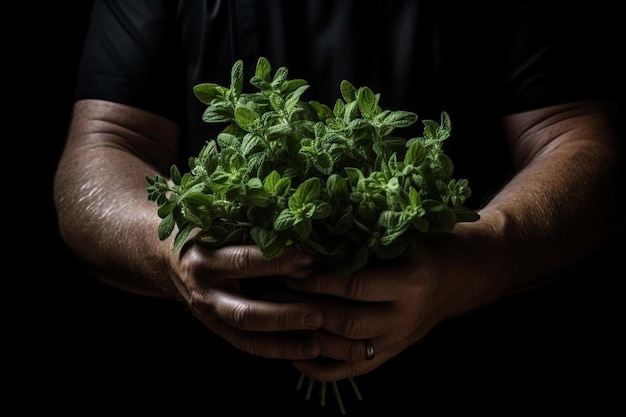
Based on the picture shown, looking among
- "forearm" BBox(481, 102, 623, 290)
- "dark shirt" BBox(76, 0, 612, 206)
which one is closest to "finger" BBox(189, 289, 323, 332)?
"forearm" BBox(481, 102, 623, 290)

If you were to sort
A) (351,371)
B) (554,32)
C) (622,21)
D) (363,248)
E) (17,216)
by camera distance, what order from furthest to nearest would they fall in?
(17,216)
(622,21)
(554,32)
(351,371)
(363,248)

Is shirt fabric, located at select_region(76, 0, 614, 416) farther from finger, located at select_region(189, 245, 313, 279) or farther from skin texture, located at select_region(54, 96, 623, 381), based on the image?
finger, located at select_region(189, 245, 313, 279)

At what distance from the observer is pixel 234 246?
935 millimetres

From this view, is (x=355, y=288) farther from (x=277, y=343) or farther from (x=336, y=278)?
(x=277, y=343)

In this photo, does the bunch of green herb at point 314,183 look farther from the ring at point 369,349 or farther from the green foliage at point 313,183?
the ring at point 369,349

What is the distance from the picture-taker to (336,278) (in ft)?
3.04

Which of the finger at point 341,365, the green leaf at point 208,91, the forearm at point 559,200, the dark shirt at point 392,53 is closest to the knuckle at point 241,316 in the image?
the finger at point 341,365

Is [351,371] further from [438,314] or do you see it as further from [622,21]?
[622,21]

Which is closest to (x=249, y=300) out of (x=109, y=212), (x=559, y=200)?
(x=109, y=212)

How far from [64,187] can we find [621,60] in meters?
0.99

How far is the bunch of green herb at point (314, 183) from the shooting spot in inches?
33.1

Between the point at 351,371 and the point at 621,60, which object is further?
the point at 621,60

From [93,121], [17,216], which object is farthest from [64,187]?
[17,216]

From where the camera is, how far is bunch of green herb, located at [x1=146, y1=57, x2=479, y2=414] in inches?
33.1
